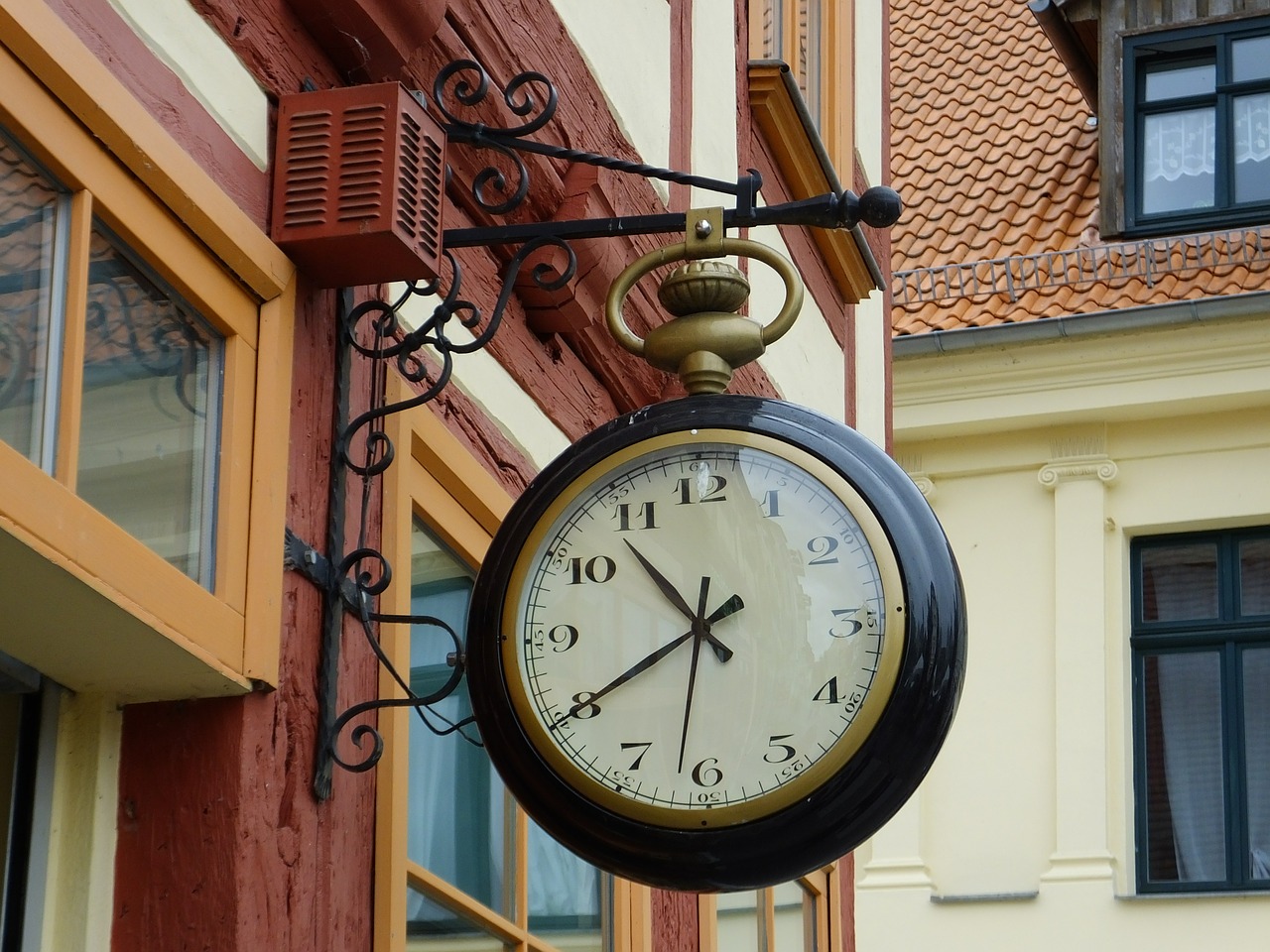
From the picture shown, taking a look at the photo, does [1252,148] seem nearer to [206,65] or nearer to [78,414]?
[206,65]

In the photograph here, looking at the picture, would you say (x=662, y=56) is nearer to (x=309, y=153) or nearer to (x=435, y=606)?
(x=435, y=606)

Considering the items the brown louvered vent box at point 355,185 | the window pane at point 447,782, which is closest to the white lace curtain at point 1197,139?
the window pane at point 447,782

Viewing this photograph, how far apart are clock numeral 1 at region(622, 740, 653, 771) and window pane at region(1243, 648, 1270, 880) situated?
10.0 meters

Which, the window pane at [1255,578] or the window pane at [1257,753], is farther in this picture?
the window pane at [1255,578]

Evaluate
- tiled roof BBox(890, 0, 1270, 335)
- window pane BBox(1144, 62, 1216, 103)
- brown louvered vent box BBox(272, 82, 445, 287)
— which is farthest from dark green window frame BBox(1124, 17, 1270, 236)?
brown louvered vent box BBox(272, 82, 445, 287)

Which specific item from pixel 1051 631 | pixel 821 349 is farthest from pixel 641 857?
pixel 1051 631

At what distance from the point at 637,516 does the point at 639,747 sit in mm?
309

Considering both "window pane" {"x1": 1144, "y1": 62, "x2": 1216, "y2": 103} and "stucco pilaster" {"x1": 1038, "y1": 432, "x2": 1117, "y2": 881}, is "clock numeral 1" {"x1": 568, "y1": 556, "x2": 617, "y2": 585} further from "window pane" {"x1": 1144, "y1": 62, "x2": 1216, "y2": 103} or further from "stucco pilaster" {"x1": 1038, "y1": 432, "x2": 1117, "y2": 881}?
"window pane" {"x1": 1144, "y1": 62, "x2": 1216, "y2": 103}

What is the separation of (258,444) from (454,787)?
1004 mm

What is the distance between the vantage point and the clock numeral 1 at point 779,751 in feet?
9.61

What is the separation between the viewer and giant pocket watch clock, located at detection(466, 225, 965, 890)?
9.53 ft

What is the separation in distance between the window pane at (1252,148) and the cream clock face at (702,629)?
11.0 meters

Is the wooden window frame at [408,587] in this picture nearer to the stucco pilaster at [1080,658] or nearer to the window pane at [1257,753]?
the stucco pilaster at [1080,658]

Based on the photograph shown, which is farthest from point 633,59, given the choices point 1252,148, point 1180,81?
point 1180,81
